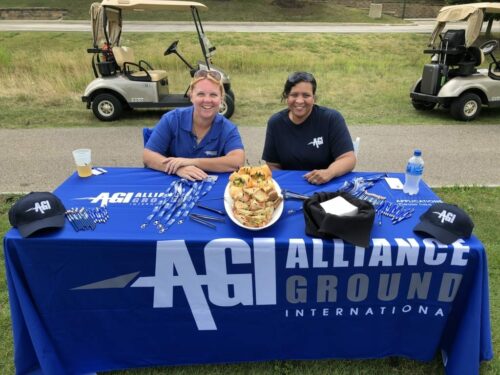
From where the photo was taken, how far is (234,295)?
191 centimetres

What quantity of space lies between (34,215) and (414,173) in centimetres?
203

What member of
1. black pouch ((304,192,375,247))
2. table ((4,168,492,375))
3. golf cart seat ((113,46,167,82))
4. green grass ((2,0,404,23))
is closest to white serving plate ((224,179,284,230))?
table ((4,168,492,375))

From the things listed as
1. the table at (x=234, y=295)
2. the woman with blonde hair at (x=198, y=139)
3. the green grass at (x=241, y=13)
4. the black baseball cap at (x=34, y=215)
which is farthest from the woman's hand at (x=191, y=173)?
the green grass at (x=241, y=13)

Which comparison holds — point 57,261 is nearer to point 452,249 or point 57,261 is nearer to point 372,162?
point 452,249

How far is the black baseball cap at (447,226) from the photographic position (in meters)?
1.77

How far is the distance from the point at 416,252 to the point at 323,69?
11558mm

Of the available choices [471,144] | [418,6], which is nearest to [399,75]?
[471,144]

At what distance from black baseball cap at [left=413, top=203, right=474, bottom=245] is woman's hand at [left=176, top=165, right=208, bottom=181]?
4.28ft

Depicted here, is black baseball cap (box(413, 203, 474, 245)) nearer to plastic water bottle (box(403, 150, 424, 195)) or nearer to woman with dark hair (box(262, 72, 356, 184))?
plastic water bottle (box(403, 150, 424, 195))

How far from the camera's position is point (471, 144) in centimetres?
605

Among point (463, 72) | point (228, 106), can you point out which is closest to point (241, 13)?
point (228, 106)

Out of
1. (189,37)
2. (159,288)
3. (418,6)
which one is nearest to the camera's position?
(159,288)

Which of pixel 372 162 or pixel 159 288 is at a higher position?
pixel 159 288

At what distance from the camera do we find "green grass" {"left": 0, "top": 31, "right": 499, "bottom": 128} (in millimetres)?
7680
